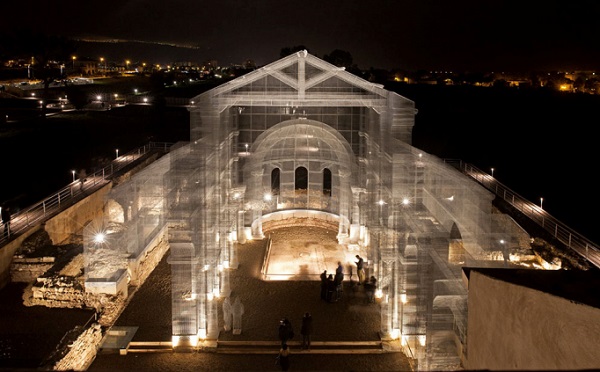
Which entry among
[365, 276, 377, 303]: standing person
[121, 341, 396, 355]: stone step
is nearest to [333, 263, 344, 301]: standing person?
[365, 276, 377, 303]: standing person

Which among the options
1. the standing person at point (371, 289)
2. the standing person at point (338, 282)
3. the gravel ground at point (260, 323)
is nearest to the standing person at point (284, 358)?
the gravel ground at point (260, 323)

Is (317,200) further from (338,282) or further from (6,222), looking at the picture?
(6,222)

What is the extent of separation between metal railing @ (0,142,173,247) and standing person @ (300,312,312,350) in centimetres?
1020

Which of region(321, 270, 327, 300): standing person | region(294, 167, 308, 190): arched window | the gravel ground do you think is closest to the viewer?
the gravel ground

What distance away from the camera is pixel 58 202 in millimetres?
23516

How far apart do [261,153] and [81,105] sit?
41.0 metres

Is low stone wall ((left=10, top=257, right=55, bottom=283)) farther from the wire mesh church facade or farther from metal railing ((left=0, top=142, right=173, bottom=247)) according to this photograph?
the wire mesh church facade

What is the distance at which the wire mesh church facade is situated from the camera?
14.6 meters

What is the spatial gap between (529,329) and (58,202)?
21.7 m

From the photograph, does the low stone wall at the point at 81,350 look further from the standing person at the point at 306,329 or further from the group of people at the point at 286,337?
the standing person at the point at 306,329

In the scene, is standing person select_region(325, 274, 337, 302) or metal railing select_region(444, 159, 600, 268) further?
metal railing select_region(444, 159, 600, 268)

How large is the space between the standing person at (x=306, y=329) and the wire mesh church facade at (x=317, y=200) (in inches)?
92.8

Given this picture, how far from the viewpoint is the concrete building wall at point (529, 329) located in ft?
18.1

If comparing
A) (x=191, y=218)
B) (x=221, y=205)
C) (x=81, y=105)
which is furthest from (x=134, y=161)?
(x=81, y=105)
